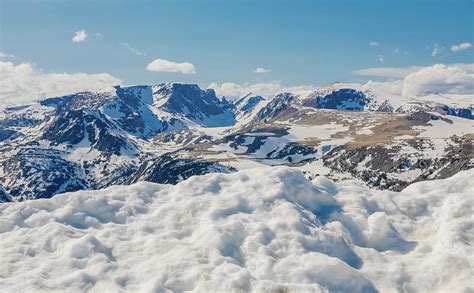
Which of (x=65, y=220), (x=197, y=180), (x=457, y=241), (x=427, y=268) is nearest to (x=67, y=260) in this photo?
(x=65, y=220)

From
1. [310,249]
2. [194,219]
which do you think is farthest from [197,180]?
[310,249]

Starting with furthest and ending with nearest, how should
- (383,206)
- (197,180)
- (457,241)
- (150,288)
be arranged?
1. (197,180)
2. (383,206)
3. (457,241)
4. (150,288)

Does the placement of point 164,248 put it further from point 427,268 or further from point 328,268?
point 427,268

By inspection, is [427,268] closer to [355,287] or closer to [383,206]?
[355,287]

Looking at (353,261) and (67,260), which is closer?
(67,260)

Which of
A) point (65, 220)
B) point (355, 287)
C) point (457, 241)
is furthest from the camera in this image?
point (65, 220)

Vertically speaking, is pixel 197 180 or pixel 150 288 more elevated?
pixel 197 180
